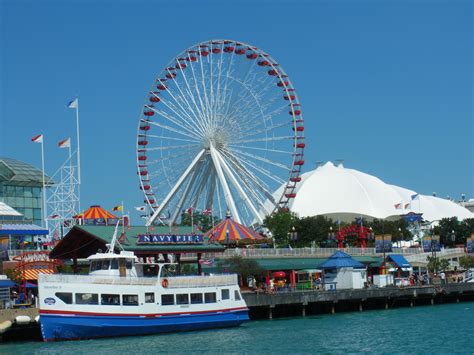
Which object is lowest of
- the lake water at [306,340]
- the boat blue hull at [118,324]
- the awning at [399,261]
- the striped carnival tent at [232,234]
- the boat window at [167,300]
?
the lake water at [306,340]

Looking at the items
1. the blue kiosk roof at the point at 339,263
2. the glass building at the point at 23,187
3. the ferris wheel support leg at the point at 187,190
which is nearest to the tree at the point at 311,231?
the ferris wheel support leg at the point at 187,190

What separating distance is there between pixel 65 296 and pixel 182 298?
784 cm

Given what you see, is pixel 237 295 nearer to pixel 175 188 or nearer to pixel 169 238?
pixel 169 238

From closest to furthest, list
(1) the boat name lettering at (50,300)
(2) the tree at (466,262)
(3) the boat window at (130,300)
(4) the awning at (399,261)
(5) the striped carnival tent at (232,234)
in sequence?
(1) the boat name lettering at (50,300), (3) the boat window at (130,300), (5) the striped carnival tent at (232,234), (4) the awning at (399,261), (2) the tree at (466,262)

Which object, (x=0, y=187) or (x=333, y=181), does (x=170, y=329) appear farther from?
(x=333, y=181)

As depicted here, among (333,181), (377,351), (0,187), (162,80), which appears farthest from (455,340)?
(333,181)

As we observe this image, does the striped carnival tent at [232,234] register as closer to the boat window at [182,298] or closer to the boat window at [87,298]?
the boat window at [182,298]

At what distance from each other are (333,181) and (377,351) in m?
108

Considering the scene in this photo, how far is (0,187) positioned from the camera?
4181 inches

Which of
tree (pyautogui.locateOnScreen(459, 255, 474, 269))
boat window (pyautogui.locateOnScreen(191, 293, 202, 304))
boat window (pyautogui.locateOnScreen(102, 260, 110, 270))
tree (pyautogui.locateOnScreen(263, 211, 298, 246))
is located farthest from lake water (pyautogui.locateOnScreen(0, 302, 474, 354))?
tree (pyautogui.locateOnScreen(459, 255, 474, 269))

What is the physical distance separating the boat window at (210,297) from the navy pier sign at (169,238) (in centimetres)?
546

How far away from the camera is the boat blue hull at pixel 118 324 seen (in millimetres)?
52188

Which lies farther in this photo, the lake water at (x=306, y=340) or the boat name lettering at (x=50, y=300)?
the boat name lettering at (x=50, y=300)

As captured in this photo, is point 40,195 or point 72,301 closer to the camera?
point 72,301
